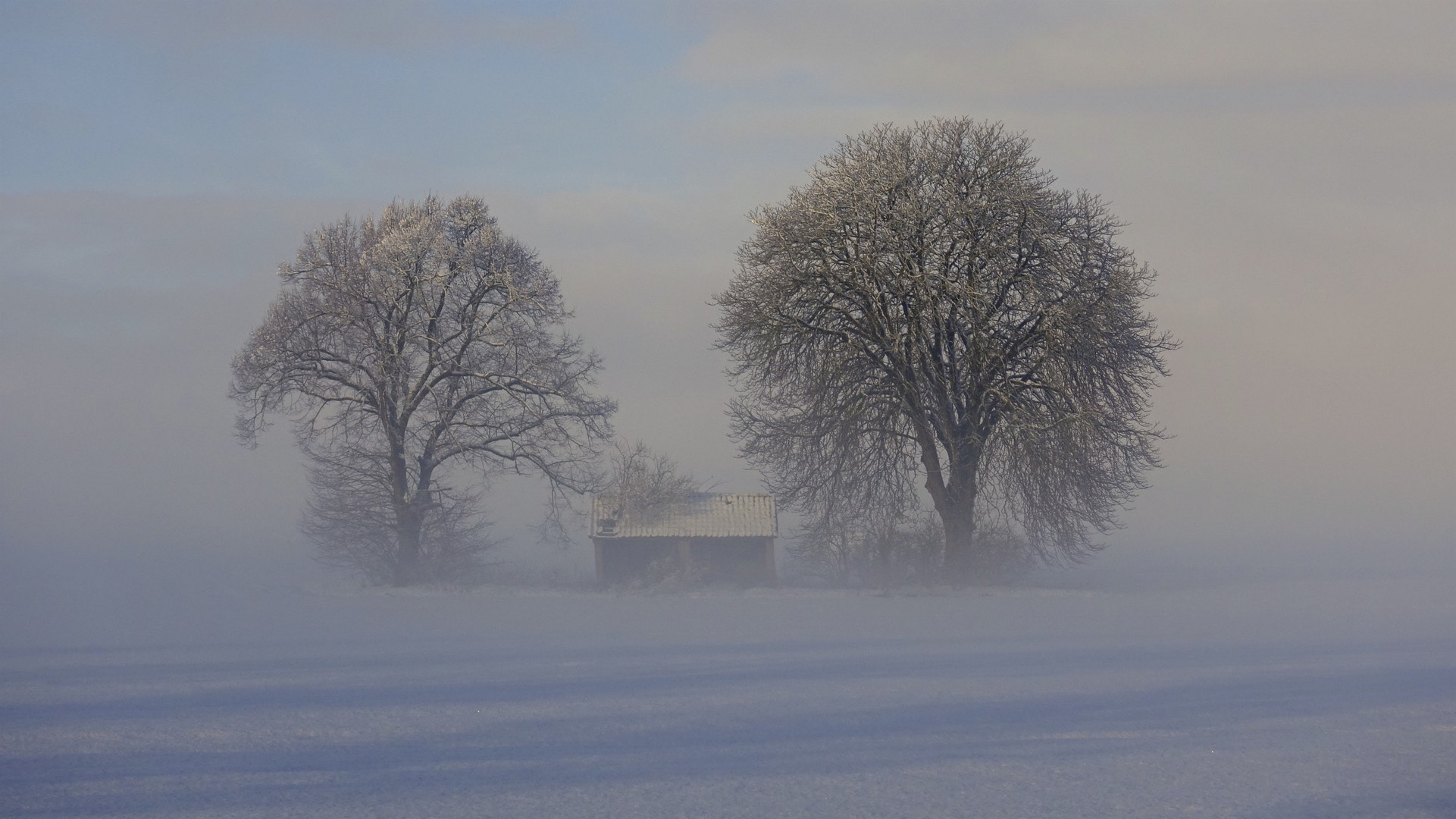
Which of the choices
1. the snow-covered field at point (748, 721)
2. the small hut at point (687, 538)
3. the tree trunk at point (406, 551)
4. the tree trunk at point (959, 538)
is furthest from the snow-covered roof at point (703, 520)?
the snow-covered field at point (748, 721)

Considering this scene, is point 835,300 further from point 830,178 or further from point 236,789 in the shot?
point 236,789

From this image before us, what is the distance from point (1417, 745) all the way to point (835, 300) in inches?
623

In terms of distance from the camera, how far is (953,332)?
20688mm

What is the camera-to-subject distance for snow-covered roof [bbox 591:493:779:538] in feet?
87.6

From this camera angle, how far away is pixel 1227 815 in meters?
4.77

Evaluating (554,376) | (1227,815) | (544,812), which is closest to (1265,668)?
(1227,815)

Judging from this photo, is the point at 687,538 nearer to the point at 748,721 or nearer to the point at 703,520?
the point at 703,520

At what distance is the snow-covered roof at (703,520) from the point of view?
A: 87.6ft

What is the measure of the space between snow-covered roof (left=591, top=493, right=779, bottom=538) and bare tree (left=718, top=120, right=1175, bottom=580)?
5988mm

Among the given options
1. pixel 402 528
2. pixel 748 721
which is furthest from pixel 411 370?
pixel 748 721

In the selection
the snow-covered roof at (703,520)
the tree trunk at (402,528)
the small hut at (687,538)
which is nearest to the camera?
the tree trunk at (402,528)

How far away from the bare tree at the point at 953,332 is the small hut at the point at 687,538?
5.80m

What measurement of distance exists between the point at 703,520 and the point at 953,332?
982cm

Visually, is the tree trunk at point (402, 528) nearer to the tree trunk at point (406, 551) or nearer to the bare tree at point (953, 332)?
the tree trunk at point (406, 551)
